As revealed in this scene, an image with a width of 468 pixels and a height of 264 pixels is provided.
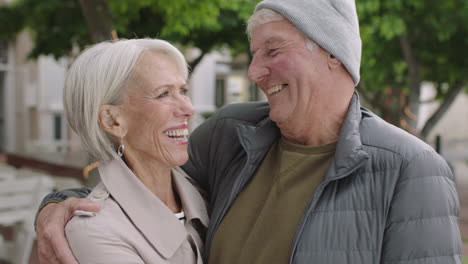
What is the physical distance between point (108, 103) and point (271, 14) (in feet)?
2.11

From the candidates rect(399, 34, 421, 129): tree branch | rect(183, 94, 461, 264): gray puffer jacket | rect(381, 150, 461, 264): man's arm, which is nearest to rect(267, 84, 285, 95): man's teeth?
rect(183, 94, 461, 264): gray puffer jacket

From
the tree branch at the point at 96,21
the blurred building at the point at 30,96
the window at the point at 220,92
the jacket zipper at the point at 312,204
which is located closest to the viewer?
the jacket zipper at the point at 312,204

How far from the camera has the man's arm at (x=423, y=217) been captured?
1578 mm

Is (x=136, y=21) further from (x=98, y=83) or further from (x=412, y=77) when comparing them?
(x=98, y=83)

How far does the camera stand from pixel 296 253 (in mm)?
1699

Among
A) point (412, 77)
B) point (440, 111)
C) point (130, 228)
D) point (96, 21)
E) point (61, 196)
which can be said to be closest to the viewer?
point (130, 228)

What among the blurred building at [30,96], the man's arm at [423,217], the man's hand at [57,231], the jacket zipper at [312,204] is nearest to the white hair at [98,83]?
the man's hand at [57,231]

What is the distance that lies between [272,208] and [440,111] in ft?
28.4

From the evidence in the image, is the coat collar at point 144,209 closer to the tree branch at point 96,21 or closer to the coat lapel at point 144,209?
the coat lapel at point 144,209

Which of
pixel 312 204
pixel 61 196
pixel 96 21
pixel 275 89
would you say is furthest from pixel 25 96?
pixel 312 204

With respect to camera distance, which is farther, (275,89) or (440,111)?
(440,111)

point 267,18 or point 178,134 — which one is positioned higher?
point 267,18

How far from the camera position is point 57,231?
1808 mm

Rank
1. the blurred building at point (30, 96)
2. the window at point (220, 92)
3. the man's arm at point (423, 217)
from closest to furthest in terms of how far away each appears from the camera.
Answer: the man's arm at point (423, 217) → the blurred building at point (30, 96) → the window at point (220, 92)
